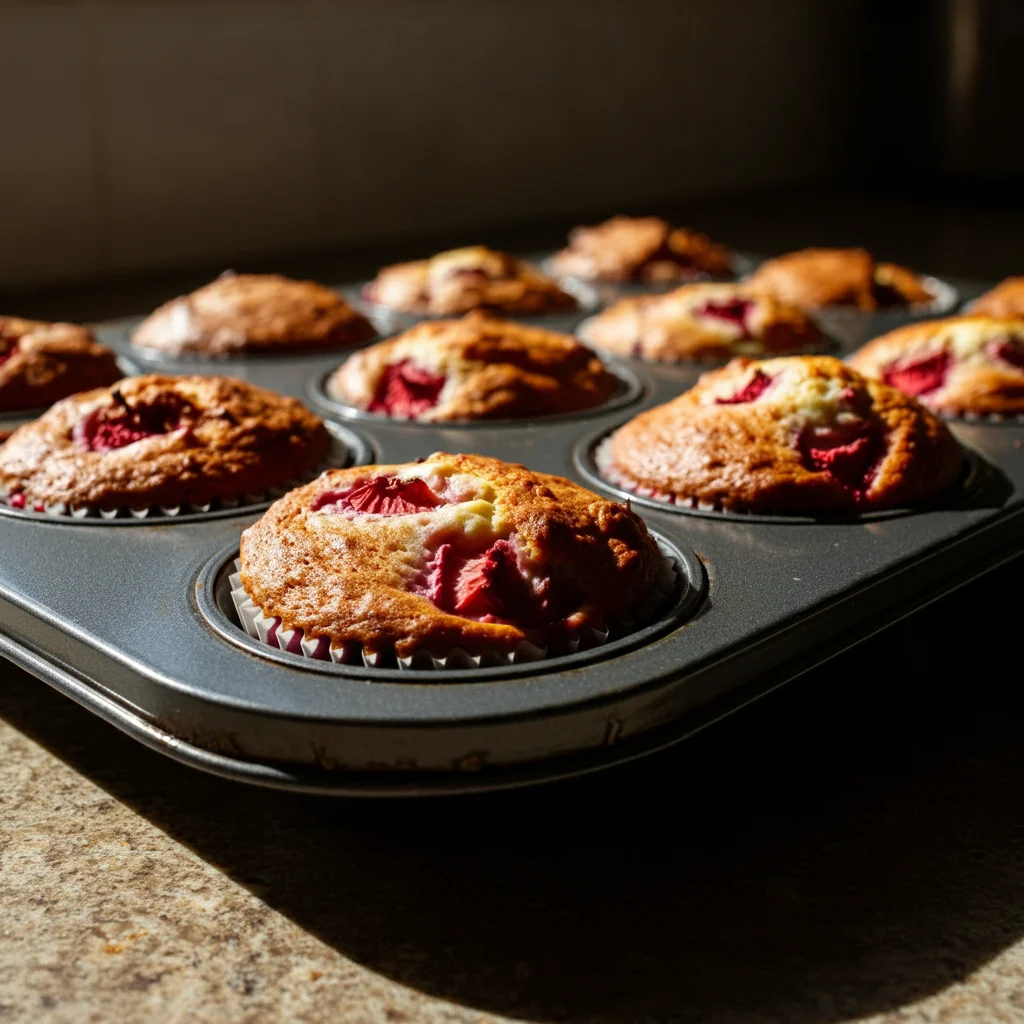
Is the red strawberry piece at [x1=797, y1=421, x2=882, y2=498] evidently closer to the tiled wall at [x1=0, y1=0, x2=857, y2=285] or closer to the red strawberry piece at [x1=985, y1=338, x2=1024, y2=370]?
the red strawberry piece at [x1=985, y1=338, x2=1024, y2=370]

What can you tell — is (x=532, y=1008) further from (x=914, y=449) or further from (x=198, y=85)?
(x=198, y=85)

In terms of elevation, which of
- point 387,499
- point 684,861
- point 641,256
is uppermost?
point 387,499

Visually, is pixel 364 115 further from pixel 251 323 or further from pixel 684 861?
pixel 684 861

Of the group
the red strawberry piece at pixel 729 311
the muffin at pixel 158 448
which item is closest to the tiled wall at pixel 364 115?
the red strawberry piece at pixel 729 311

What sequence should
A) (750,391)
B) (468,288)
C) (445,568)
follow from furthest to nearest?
(468,288) < (750,391) < (445,568)

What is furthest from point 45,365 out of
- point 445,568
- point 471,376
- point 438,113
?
point 438,113

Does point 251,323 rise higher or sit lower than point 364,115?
lower
